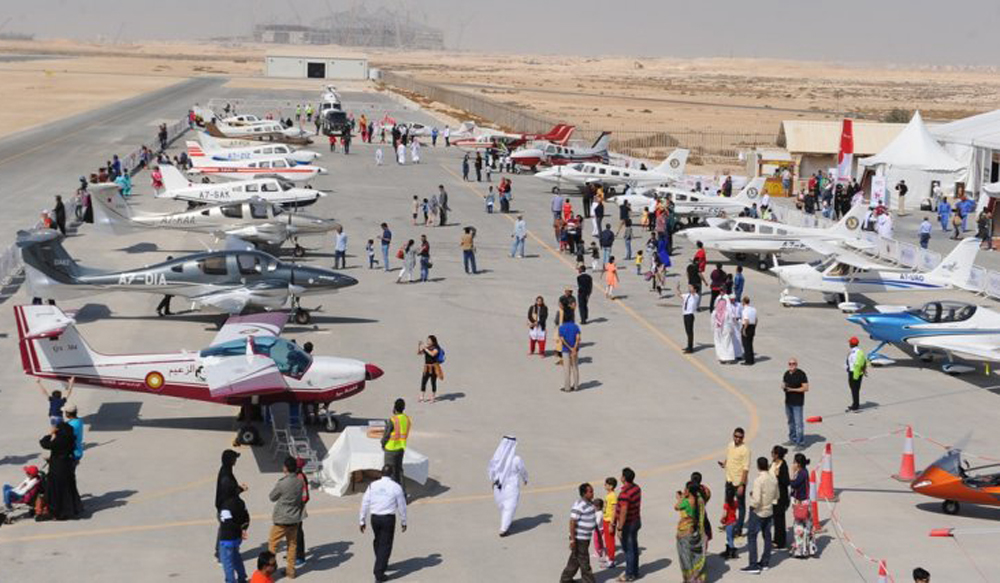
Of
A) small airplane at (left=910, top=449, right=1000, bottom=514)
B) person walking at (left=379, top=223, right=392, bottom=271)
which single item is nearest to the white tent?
person walking at (left=379, top=223, right=392, bottom=271)

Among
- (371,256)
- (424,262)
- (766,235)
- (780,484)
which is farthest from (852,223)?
(780,484)

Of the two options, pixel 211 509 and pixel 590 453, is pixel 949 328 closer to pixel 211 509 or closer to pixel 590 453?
pixel 590 453

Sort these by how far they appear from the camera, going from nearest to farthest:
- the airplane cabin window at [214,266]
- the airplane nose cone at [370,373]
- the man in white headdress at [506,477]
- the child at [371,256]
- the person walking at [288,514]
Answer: the person walking at [288,514] < the man in white headdress at [506,477] < the airplane nose cone at [370,373] < the airplane cabin window at [214,266] < the child at [371,256]

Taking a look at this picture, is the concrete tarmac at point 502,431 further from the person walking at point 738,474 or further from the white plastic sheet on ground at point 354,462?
the person walking at point 738,474

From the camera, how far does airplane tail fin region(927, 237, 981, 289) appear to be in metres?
30.2

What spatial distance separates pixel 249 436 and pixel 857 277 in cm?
1838

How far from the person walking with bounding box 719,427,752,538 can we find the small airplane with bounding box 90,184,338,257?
2229 cm

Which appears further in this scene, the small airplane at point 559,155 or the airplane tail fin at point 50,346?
the small airplane at point 559,155

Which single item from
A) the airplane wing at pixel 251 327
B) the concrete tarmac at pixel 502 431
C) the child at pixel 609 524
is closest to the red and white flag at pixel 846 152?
the concrete tarmac at pixel 502 431

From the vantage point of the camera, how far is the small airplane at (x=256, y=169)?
5225 centimetres

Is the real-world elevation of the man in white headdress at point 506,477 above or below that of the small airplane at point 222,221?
below

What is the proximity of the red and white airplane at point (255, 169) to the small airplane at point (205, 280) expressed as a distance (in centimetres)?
2439

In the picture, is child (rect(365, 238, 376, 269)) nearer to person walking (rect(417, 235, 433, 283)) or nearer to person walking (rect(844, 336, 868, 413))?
person walking (rect(417, 235, 433, 283))

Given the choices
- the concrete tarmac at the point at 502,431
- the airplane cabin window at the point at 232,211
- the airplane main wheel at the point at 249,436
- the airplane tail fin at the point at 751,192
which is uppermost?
the airplane cabin window at the point at 232,211
